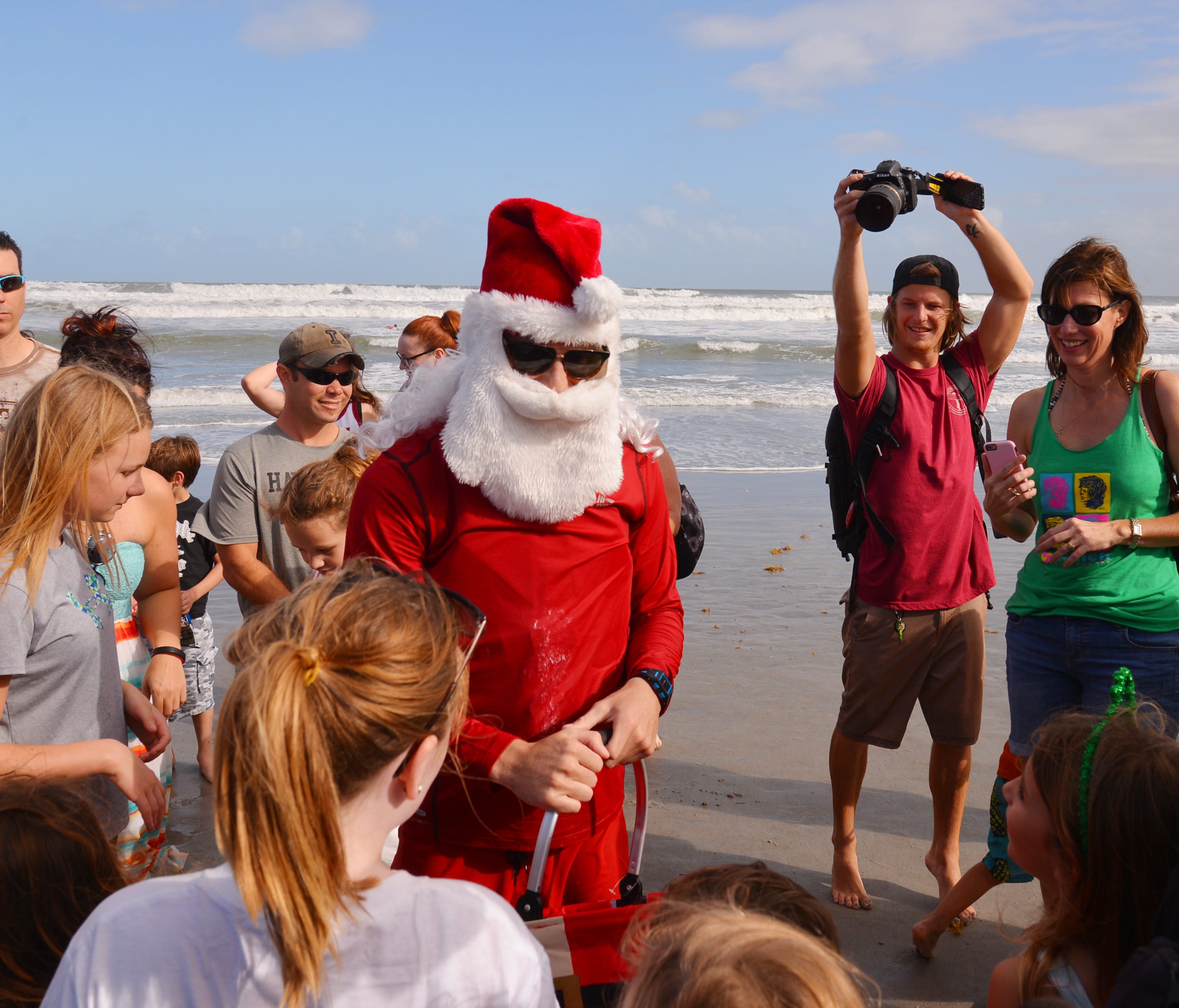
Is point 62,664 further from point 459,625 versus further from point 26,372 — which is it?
point 26,372

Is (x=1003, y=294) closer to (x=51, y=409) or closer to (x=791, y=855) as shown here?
(x=791, y=855)

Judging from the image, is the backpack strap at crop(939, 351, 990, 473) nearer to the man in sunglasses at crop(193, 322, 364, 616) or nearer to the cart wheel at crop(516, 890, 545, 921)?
the man in sunglasses at crop(193, 322, 364, 616)

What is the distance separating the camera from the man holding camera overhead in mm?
3557

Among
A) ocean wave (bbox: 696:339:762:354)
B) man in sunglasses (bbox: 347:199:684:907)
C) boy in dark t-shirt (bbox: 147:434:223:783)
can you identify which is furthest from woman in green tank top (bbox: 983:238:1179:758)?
ocean wave (bbox: 696:339:762:354)

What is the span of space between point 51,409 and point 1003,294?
3.17 m

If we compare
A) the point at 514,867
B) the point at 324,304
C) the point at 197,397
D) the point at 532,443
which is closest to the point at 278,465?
the point at 532,443

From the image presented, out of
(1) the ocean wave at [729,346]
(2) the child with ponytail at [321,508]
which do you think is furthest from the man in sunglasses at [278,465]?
(1) the ocean wave at [729,346]

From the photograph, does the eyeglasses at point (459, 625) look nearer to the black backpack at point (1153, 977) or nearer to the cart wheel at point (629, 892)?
the cart wheel at point (629, 892)

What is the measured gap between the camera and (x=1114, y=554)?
315 centimetres

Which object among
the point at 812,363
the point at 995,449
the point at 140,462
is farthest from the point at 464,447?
the point at 812,363

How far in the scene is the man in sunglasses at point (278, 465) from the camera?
12.2 feet

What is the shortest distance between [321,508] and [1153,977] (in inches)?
98.3

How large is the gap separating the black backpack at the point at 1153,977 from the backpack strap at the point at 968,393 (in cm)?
253

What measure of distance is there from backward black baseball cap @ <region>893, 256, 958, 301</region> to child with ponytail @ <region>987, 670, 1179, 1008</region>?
7.11ft
